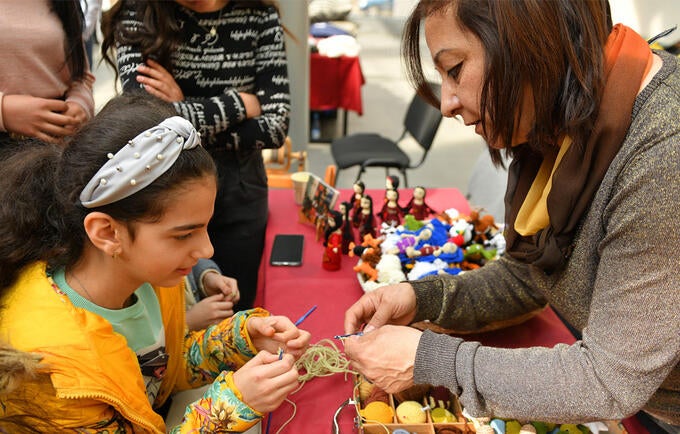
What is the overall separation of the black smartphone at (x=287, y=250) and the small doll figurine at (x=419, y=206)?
1.22 feet

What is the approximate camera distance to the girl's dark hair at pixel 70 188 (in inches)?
37.3

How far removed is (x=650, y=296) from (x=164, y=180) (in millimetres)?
775

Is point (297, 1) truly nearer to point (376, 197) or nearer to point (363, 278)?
point (376, 197)

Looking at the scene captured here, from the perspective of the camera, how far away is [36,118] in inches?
56.3

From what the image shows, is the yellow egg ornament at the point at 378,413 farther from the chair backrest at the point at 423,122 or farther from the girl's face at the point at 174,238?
the chair backrest at the point at 423,122

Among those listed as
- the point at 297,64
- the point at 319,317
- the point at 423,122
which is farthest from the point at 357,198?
the point at 297,64

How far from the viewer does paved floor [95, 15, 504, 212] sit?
4449mm

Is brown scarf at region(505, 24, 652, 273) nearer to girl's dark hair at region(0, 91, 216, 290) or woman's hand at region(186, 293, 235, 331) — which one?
girl's dark hair at region(0, 91, 216, 290)

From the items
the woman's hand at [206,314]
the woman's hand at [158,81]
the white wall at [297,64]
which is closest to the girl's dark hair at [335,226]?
the woman's hand at [206,314]

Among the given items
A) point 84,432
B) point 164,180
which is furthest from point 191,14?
point 84,432

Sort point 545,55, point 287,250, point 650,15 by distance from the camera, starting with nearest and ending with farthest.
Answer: point 545,55, point 287,250, point 650,15

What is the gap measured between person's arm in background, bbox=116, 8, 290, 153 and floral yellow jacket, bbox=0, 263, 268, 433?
26.8 inches

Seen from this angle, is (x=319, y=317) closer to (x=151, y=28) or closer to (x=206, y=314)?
(x=206, y=314)

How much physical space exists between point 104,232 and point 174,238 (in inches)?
4.5
